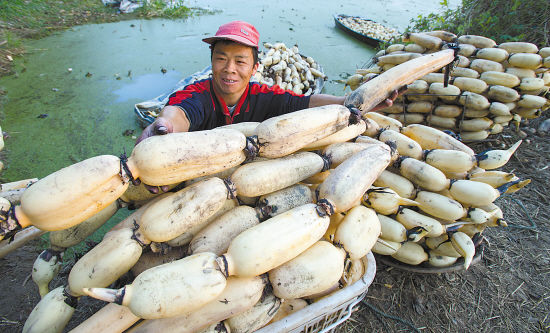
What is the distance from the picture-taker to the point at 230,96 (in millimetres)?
2289

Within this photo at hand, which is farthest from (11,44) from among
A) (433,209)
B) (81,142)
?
(433,209)

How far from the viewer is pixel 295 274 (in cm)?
126

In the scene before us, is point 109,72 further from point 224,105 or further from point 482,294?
point 482,294

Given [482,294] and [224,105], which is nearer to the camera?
[482,294]

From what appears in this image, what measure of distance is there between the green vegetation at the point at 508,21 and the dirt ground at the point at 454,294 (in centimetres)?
313

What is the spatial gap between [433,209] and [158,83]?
15.8 feet

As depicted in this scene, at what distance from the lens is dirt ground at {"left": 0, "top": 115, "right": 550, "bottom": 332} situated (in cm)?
192

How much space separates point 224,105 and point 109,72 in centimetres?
411

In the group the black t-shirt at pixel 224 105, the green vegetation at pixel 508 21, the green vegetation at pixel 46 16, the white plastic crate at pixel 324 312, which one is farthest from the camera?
the green vegetation at pixel 46 16

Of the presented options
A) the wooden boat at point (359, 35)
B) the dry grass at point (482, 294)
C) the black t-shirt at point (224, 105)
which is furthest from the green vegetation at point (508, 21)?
the black t-shirt at point (224, 105)

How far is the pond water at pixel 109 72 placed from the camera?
3.49 metres

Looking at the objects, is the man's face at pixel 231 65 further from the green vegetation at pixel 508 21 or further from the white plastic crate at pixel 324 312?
the green vegetation at pixel 508 21

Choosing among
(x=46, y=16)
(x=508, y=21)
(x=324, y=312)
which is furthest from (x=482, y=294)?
(x=46, y=16)

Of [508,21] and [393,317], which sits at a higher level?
[508,21]
